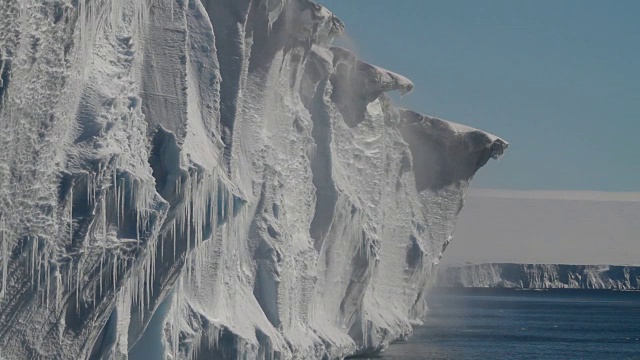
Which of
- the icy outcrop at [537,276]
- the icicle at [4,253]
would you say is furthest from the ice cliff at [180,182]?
the icy outcrop at [537,276]

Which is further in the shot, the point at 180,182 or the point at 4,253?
the point at 180,182

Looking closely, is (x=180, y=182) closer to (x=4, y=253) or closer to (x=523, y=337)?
(x=4, y=253)

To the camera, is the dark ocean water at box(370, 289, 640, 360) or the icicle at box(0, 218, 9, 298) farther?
the dark ocean water at box(370, 289, 640, 360)

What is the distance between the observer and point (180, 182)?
56.1ft

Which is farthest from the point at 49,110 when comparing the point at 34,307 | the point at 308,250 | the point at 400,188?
the point at 400,188

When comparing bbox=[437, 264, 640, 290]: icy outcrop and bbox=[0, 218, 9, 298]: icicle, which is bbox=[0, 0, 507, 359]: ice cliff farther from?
bbox=[437, 264, 640, 290]: icy outcrop

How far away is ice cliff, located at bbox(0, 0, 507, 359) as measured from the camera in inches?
577

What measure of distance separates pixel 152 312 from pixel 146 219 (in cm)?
208

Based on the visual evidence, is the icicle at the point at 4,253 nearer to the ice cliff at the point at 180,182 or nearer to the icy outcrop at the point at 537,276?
the ice cliff at the point at 180,182

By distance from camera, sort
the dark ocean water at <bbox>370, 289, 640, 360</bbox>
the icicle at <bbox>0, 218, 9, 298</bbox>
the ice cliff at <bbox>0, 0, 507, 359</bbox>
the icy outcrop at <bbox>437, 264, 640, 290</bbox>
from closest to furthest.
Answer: the icicle at <bbox>0, 218, 9, 298</bbox> → the ice cliff at <bbox>0, 0, 507, 359</bbox> → the dark ocean water at <bbox>370, 289, 640, 360</bbox> → the icy outcrop at <bbox>437, 264, 640, 290</bbox>

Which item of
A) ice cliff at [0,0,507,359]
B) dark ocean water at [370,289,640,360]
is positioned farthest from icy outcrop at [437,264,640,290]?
ice cliff at [0,0,507,359]

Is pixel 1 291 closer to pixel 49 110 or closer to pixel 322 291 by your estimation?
pixel 49 110

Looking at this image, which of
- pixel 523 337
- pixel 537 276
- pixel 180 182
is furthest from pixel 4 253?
pixel 537 276

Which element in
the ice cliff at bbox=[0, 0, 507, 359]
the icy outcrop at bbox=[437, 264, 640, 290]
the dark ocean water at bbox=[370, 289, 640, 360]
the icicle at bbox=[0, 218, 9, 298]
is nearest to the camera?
the icicle at bbox=[0, 218, 9, 298]
